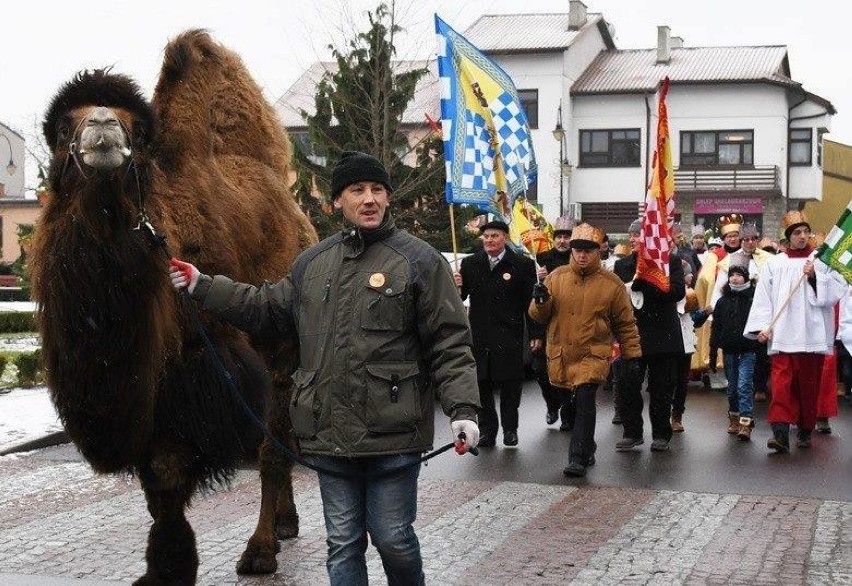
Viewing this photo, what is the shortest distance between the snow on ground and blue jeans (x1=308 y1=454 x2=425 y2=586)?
20.3 ft

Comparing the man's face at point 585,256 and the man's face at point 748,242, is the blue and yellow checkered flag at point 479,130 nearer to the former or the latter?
the man's face at point 585,256

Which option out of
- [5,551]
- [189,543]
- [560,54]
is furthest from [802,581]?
[560,54]

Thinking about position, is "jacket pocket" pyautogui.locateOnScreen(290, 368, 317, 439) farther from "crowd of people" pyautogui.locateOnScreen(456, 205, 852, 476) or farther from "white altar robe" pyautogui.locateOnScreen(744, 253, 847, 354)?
"white altar robe" pyautogui.locateOnScreen(744, 253, 847, 354)

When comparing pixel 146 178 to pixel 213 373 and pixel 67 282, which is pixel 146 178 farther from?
pixel 213 373

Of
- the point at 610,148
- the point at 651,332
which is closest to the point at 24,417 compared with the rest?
the point at 651,332

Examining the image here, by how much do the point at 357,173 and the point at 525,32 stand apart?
179ft

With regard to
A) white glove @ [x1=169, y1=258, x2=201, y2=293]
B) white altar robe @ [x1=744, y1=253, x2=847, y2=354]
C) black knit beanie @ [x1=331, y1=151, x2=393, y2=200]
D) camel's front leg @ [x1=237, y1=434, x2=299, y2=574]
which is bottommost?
camel's front leg @ [x1=237, y1=434, x2=299, y2=574]

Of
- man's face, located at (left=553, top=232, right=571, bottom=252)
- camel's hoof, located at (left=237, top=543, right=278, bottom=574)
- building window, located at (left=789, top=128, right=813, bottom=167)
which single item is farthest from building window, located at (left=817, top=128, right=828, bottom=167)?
camel's hoof, located at (left=237, top=543, right=278, bottom=574)

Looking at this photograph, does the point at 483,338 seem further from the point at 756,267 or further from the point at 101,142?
the point at 101,142

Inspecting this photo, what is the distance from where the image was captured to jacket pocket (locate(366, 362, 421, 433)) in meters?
4.84

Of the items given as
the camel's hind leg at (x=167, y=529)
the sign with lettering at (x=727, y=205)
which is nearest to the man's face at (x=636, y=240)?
the camel's hind leg at (x=167, y=529)

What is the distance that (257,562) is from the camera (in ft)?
22.6

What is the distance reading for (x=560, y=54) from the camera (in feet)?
181

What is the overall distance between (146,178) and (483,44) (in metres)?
52.9
